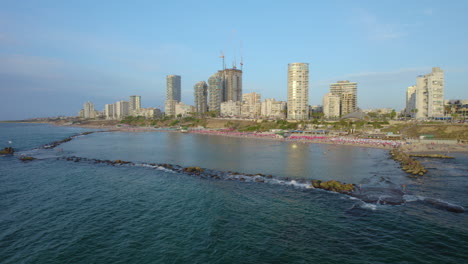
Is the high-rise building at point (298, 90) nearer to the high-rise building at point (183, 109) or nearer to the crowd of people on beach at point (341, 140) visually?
the crowd of people on beach at point (341, 140)

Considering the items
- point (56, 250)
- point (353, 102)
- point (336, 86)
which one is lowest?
point (56, 250)

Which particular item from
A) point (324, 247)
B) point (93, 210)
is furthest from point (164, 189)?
point (324, 247)

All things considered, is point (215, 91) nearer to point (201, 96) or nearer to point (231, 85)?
point (201, 96)

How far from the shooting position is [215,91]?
161 metres

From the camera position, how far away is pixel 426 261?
12.5 m

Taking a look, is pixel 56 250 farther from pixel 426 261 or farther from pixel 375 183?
pixel 375 183

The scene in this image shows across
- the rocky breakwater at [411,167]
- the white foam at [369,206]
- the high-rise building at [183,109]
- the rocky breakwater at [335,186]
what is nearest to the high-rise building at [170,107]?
the high-rise building at [183,109]


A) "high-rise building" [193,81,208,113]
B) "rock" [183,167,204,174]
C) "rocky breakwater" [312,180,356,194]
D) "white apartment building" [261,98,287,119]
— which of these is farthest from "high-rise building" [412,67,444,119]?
"high-rise building" [193,81,208,113]

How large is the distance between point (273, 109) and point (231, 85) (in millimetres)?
47630

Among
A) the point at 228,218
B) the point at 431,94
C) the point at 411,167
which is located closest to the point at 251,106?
the point at 431,94

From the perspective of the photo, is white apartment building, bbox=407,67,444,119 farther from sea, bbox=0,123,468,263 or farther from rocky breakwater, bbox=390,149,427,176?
sea, bbox=0,123,468,263

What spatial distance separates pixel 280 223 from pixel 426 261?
7298mm

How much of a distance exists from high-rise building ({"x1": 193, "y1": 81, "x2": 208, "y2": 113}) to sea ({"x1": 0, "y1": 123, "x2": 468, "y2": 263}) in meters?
138

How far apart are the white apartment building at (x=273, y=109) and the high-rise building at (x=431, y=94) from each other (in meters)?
55.8
